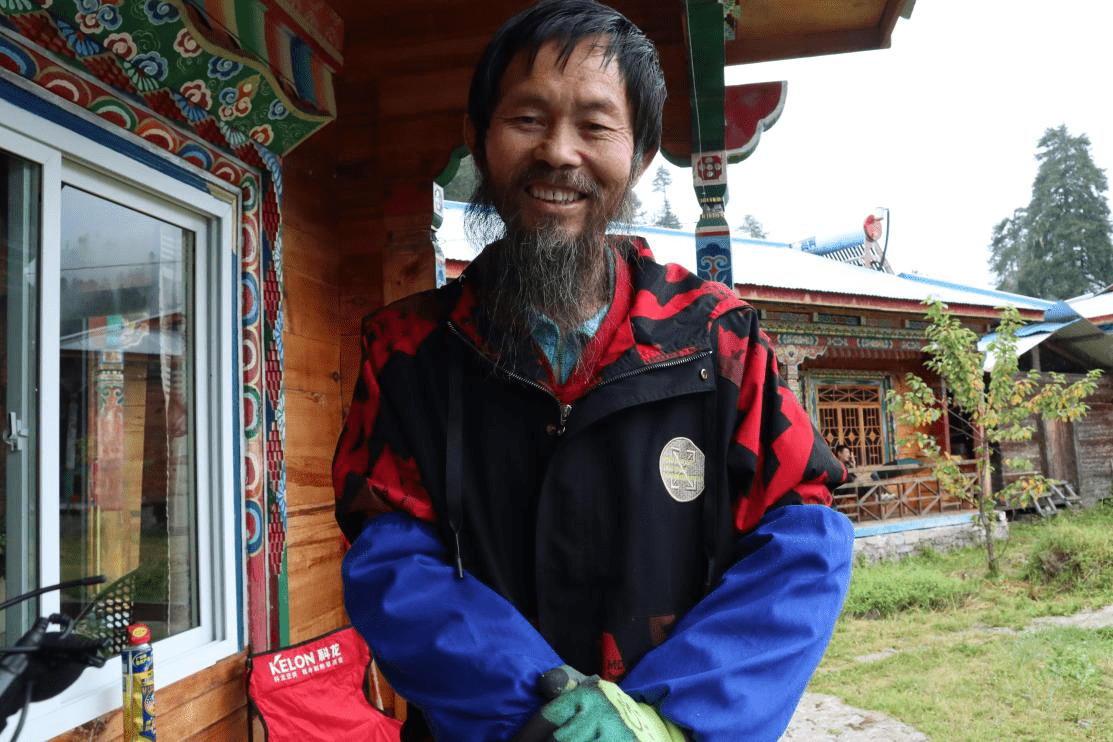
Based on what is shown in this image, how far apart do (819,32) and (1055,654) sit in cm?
524

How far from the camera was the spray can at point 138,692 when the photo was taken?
193 cm

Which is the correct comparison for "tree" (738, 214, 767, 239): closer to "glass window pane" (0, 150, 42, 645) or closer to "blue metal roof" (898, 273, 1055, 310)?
"blue metal roof" (898, 273, 1055, 310)

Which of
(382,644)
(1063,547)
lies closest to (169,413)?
→ (382,644)

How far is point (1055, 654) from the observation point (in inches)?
240

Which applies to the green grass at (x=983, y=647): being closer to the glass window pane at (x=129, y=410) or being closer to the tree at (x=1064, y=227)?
the glass window pane at (x=129, y=410)

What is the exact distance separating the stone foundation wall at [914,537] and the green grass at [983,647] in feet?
0.97

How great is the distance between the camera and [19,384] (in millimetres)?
1762

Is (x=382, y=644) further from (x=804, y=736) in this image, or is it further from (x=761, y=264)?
(x=761, y=264)

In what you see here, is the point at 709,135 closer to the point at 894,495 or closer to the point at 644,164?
the point at 644,164

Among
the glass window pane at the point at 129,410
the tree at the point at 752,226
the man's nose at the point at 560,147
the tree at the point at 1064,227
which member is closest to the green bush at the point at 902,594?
the glass window pane at the point at 129,410

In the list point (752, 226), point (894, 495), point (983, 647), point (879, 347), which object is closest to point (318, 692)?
point (983, 647)

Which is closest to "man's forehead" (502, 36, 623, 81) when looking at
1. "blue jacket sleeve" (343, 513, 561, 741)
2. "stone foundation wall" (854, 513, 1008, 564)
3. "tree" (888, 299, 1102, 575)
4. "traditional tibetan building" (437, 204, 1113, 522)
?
"blue jacket sleeve" (343, 513, 561, 741)

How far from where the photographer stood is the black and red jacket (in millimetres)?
1256

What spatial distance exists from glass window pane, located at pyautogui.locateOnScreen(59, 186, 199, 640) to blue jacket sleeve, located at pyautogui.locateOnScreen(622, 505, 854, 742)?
149 cm
